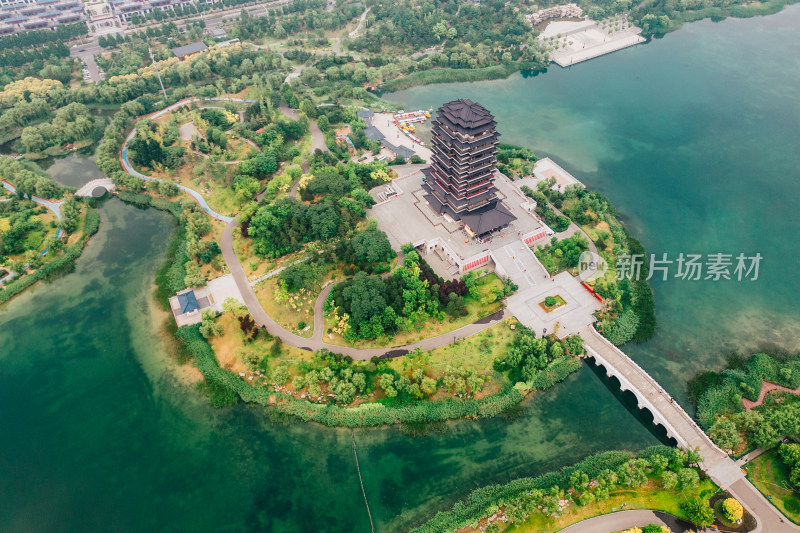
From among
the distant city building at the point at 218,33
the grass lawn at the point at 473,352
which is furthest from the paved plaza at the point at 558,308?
the distant city building at the point at 218,33

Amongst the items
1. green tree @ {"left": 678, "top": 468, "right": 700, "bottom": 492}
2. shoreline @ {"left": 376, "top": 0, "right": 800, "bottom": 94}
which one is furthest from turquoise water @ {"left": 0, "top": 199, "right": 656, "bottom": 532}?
shoreline @ {"left": 376, "top": 0, "right": 800, "bottom": 94}

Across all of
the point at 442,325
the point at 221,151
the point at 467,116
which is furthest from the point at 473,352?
the point at 221,151

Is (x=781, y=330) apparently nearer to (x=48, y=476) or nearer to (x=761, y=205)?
(x=761, y=205)

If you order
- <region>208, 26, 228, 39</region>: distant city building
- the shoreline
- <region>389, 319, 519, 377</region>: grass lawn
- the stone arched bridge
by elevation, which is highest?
<region>208, 26, 228, 39</region>: distant city building

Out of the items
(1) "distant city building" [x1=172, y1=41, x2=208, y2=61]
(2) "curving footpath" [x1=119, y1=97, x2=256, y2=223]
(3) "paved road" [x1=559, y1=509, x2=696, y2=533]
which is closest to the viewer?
(3) "paved road" [x1=559, y1=509, x2=696, y2=533]

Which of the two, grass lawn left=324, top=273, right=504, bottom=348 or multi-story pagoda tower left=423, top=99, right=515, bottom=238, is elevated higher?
multi-story pagoda tower left=423, top=99, right=515, bottom=238

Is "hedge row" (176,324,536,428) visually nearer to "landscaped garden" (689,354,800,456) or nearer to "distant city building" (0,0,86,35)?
"landscaped garden" (689,354,800,456)

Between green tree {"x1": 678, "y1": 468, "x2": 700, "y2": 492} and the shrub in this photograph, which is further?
green tree {"x1": 678, "y1": 468, "x2": 700, "y2": 492}
